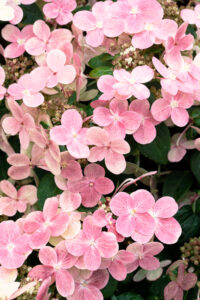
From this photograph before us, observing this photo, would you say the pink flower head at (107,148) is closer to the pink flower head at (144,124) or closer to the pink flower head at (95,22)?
the pink flower head at (144,124)

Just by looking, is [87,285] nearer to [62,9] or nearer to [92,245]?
[92,245]

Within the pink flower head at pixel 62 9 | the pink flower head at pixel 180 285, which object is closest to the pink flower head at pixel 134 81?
the pink flower head at pixel 62 9

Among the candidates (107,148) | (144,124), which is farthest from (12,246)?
(144,124)

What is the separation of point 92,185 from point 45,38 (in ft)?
1.38

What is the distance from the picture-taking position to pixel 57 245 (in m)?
1.12

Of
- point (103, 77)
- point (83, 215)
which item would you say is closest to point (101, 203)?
point (83, 215)

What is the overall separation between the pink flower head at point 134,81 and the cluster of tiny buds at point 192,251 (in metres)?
0.38

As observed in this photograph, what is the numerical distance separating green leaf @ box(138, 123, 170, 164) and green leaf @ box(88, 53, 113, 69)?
0.74 ft

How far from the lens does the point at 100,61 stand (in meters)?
1.37

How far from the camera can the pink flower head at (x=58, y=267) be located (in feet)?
3.61

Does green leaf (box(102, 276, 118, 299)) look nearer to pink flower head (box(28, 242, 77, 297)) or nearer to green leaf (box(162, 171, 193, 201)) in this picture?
pink flower head (box(28, 242, 77, 297))

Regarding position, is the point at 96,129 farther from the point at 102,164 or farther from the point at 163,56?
the point at 163,56

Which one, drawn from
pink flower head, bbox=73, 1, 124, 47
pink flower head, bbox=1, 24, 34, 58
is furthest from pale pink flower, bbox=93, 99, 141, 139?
pink flower head, bbox=1, 24, 34, 58

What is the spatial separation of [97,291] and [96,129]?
1.18 feet
